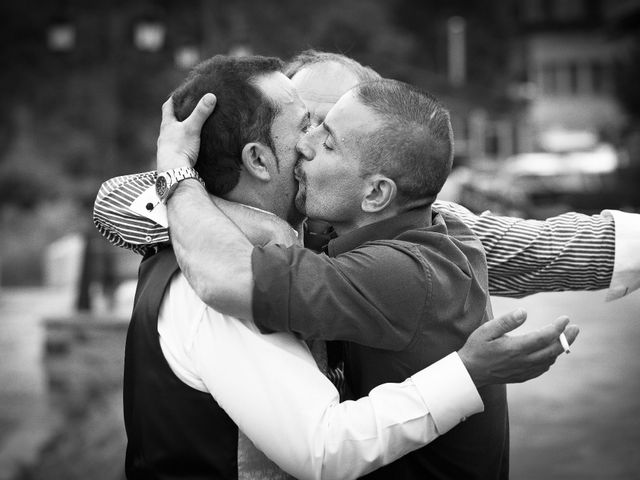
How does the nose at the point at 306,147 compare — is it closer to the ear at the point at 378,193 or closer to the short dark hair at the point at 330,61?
the ear at the point at 378,193

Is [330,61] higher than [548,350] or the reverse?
higher

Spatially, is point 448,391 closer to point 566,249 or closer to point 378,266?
point 378,266

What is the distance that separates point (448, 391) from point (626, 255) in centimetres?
105

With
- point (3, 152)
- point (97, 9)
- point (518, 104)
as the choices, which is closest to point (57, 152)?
point (3, 152)

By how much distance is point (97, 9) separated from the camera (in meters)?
17.1

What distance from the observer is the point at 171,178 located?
2102 mm

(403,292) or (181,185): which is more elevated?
(181,185)

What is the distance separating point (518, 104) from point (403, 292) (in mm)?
21955

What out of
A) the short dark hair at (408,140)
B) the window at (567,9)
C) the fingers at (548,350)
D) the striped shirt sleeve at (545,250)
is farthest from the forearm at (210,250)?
the window at (567,9)

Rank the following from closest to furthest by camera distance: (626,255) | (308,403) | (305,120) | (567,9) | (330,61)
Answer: (308,403), (305,120), (626,255), (330,61), (567,9)

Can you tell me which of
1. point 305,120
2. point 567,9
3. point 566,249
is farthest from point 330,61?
point 567,9

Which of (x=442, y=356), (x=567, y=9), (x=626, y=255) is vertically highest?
(x=442, y=356)

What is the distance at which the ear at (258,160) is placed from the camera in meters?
2.16

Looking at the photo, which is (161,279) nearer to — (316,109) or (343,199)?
(343,199)
